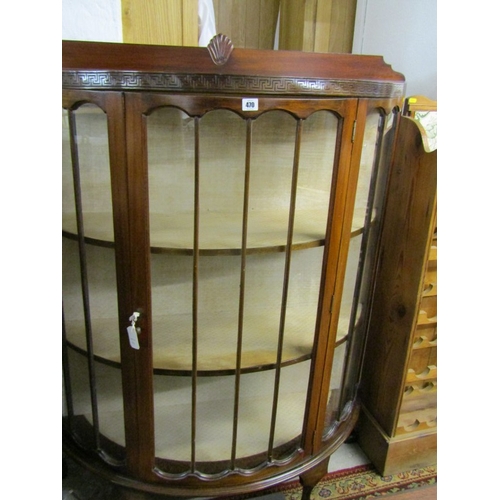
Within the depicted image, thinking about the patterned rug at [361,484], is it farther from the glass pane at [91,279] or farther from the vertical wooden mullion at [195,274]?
the glass pane at [91,279]

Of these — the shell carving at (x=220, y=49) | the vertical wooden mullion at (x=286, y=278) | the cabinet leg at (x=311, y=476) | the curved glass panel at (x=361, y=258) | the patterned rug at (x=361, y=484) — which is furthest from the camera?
the patterned rug at (x=361, y=484)

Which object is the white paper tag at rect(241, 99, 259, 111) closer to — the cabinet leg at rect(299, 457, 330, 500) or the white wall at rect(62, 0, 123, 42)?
the white wall at rect(62, 0, 123, 42)

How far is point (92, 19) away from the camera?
87cm

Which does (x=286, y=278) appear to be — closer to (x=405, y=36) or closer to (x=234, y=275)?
(x=234, y=275)

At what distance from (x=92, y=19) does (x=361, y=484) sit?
151cm

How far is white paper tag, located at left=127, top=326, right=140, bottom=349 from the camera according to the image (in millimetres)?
791

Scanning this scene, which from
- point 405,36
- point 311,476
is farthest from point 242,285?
point 405,36

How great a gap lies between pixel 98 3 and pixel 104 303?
68 centimetres

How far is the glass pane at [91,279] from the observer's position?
28.5 inches

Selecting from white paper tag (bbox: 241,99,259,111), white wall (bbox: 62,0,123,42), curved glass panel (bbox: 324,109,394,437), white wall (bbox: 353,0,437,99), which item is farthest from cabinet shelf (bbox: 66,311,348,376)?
white wall (bbox: 353,0,437,99)

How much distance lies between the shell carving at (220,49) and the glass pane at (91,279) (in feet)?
0.75

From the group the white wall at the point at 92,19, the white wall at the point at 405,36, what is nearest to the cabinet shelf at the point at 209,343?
the white wall at the point at 92,19

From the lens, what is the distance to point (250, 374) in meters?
0.96
